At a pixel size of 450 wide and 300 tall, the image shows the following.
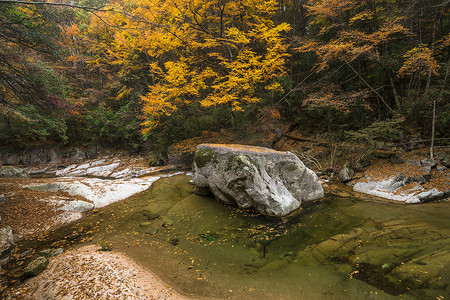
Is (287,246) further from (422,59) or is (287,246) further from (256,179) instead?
(422,59)

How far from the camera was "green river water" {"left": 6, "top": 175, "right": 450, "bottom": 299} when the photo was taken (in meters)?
3.06

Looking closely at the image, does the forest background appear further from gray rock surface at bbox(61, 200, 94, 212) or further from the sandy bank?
the sandy bank

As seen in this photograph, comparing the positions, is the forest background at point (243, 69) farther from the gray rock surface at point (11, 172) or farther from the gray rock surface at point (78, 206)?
the gray rock surface at point (78, 206)

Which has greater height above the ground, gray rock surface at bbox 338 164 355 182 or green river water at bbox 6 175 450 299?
green river water at bbox 6 175 450 299

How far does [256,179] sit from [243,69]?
6.00m

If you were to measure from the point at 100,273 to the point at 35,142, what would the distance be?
62.9ft

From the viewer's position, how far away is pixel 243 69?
927cm

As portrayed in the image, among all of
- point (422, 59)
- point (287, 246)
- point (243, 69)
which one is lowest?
point (287, 246)

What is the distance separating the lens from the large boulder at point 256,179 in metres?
5.75

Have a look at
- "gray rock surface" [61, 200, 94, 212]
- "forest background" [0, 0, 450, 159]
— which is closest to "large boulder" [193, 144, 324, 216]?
"forest background" [0, 0, 450, 159]

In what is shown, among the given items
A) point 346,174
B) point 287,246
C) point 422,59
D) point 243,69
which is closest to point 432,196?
point 346,174

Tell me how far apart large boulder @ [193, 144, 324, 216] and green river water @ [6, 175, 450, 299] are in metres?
0.38

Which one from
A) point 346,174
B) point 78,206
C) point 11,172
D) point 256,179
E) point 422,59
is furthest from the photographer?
point 11,172

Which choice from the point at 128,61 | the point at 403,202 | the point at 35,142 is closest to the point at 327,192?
the point at 403,202
